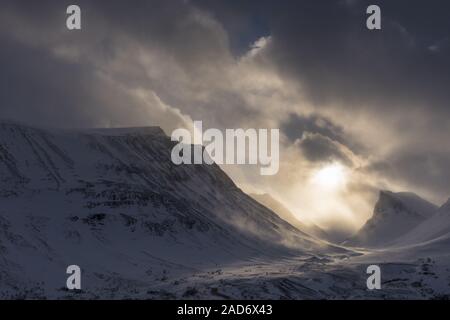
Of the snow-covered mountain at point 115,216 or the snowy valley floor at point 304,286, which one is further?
the snow-covered mountain at point 115,216

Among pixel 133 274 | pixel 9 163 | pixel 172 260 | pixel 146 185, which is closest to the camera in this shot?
pixel 133 274

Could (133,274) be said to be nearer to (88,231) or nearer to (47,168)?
(88,231)

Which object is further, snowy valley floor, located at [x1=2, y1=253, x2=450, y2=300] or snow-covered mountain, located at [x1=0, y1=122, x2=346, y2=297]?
snow-covered mountain, located at [x1=0, y1=122, x2=346, y2=297]

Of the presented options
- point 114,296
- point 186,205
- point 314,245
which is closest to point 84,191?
point 186,205

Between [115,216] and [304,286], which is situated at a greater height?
[115,216]

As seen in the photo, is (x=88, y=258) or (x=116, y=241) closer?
(x=88, y=258)

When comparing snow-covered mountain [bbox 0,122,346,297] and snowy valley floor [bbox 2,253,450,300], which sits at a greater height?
snow-covered mountain [bbox 0,122,346,297]

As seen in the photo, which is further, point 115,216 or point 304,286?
point 115,216

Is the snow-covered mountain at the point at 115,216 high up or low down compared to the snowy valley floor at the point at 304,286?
up
